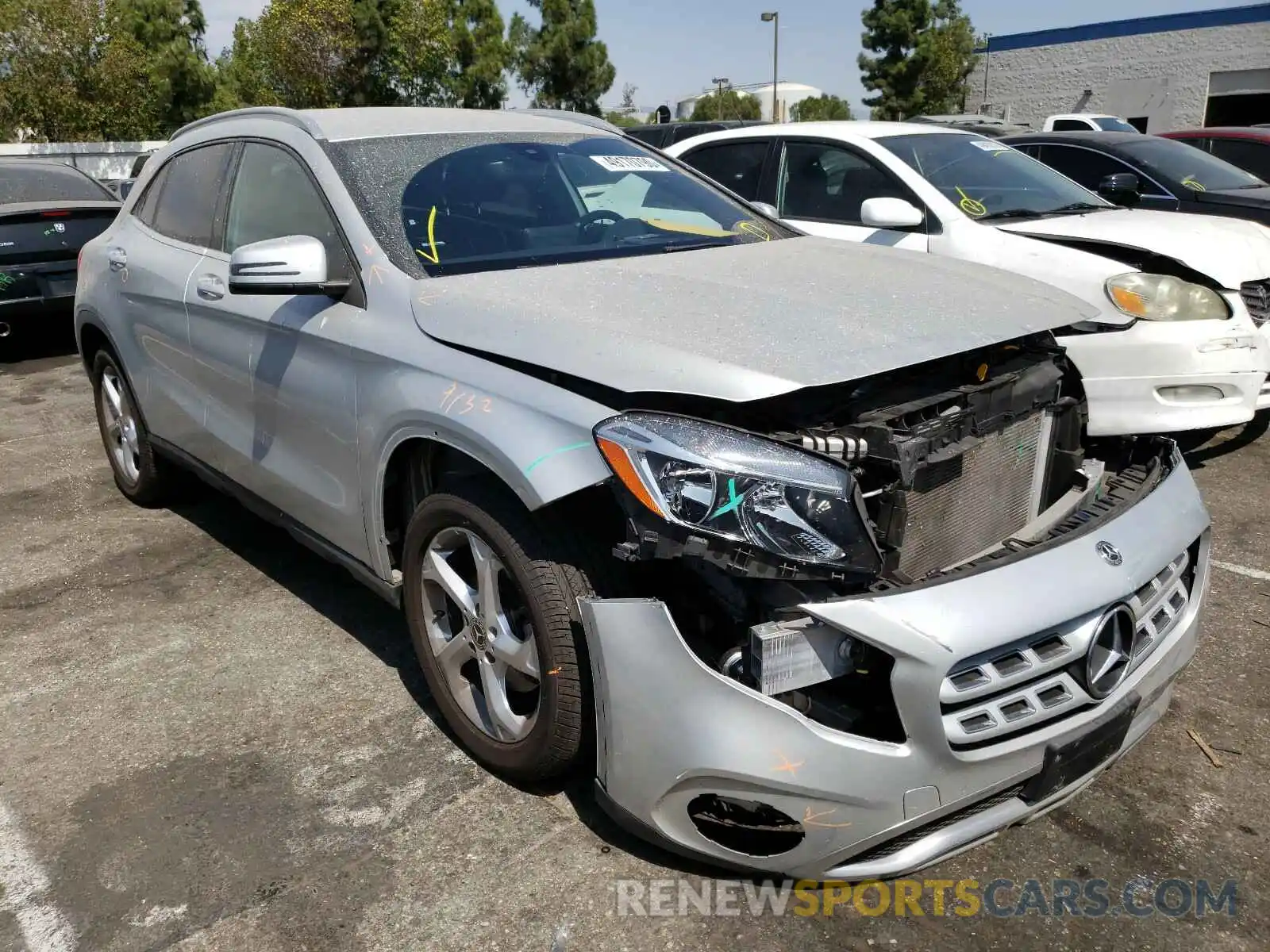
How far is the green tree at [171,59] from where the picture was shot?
3462 cm

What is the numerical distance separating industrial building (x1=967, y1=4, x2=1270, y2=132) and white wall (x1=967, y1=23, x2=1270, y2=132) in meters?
0.02

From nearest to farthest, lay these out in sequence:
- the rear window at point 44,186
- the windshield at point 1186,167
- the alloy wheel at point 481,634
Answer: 1. the alloy wheel at point 481,634
2. the windshield at point 1186,167
3. the rear window at point 44,186

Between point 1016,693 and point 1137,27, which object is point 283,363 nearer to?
point 1016,693

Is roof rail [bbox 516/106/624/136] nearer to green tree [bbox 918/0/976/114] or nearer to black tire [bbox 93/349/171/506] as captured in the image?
black tire [bbox 93/349/171/506]

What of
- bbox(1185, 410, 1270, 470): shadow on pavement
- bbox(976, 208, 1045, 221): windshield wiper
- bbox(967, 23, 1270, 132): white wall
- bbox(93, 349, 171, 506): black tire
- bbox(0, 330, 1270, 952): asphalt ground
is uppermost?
bbox(967, 23, 1270, 132): white wall

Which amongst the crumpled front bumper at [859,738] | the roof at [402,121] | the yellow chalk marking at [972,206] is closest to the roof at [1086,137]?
the yellow chalk marking at [972,206]

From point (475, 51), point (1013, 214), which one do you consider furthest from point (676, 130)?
point (475, 51)

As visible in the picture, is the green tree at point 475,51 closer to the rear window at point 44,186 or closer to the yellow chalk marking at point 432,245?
the rear window at point 44,186

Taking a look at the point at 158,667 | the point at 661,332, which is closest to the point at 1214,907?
the point at 661,332

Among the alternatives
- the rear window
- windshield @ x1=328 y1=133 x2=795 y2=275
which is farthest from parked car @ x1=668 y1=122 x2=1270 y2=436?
the rear window

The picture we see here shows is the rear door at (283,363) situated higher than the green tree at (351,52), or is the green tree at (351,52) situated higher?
the green tree at (351,52)

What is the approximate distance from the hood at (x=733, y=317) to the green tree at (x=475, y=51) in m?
41.5

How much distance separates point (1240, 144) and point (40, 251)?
1137cm

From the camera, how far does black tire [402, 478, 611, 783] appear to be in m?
2.34
